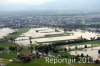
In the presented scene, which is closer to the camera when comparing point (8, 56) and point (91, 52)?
point (8, 56)

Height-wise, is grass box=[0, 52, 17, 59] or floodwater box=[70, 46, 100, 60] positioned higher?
floodwater box=[70, 46, 100, 60]

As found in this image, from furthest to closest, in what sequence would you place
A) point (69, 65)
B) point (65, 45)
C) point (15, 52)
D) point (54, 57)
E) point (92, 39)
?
point (92, 39)
point (65, 45)
point (15, 52)
point (54, 57)
point (69, 65)

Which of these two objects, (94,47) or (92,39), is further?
(92,39)

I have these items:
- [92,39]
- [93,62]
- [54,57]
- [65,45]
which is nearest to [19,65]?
[54,57]

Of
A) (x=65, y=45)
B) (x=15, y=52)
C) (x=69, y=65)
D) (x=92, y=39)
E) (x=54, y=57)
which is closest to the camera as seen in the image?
(x=69, y=65)

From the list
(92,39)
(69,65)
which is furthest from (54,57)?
(92,39)

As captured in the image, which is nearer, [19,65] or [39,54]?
[19,65]

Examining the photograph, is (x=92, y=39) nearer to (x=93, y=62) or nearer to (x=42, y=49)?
(x=42, y=49)

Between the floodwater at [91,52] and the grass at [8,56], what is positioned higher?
the floodwater at [91,52]

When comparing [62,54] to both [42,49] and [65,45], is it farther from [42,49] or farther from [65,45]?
[65,45]
